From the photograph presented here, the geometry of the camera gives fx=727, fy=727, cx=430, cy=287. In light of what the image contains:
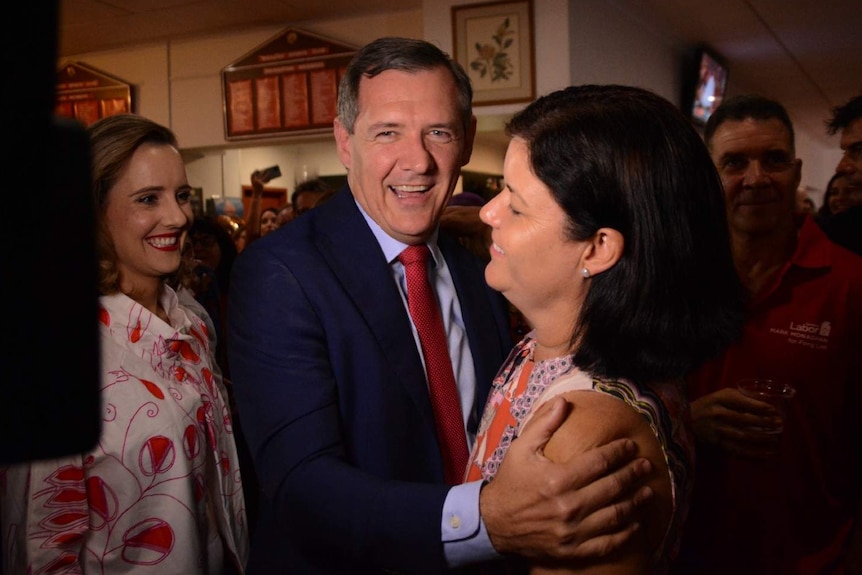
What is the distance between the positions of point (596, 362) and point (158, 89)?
18.3 feet

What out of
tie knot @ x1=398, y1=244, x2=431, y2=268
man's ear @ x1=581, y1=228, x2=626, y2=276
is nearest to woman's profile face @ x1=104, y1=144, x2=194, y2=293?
tie knot @ x1=398, y1=244, x2=431, y2=268

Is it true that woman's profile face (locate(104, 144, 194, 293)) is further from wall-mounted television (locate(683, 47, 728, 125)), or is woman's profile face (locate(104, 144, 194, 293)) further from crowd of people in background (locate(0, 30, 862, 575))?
wall-mounted television (locate(683, 47, 728, 125))

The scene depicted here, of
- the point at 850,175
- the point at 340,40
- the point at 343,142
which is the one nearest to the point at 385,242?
the point at 343,142

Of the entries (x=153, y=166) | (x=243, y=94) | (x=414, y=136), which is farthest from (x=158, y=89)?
(x=414, y=136)

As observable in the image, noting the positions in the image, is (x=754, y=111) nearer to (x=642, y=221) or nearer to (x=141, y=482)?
(x=642, y=221)

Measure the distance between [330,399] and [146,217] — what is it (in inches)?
29.4

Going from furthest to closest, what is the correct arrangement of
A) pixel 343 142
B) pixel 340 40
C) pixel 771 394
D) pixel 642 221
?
pixel 340 40 → pixel 343 142 → pixel 771 394 → pixel 642 221

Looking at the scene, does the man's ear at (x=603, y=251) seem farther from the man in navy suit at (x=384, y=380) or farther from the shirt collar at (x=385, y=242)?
the shirt collar at (x=385, y=242)

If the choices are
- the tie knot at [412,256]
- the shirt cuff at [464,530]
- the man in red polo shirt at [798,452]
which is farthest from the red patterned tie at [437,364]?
the man in red polo shirt at [798,452]

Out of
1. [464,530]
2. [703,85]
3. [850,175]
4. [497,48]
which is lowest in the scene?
[464,530]

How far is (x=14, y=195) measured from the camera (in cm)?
34

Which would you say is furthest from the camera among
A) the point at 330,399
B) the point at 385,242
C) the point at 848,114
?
the point at 848,114

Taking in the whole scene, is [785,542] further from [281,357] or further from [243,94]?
[243,94]

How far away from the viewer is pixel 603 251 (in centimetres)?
106
